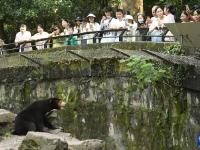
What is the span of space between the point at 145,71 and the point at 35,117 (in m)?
2.71

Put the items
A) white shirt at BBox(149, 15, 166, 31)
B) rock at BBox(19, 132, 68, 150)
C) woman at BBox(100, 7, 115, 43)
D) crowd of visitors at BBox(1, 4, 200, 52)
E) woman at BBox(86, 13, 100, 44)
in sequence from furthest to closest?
woman at BBox(86, 13, 100, 44), woman at BBox(100, 7, 115, 43), white shirt at BBox(149, 15, 166, 31), crowd of visitors at BBox(1, 4, 200, 52), rock at BBox(19, 132, 68, 150)

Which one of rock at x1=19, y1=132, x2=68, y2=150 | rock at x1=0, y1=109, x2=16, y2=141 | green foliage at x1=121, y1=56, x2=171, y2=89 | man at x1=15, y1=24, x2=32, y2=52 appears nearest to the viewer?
rock at x1=19, y1=132, x2=68, y2=150

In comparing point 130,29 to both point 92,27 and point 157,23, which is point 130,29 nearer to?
point 157,23

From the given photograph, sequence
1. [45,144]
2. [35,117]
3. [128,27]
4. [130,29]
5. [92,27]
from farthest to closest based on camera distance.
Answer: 1. [92,27]
2. [128,27]
3. [130,29]
4. [35,117]
5. [45,144]

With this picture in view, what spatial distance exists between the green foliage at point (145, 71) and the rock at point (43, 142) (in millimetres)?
2412

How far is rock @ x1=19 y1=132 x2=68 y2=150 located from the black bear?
1.94 m

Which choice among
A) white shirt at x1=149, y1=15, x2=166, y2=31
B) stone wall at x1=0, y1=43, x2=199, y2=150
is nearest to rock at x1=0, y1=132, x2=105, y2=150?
stone wall at x1=0, y1=43, x2=199, y2=150

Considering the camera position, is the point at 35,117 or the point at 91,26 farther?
the point at 91,26

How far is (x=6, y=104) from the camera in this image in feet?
53.6

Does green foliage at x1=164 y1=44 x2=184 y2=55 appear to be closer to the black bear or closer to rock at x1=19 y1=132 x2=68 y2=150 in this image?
the black bear

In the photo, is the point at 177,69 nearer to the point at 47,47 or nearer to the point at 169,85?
the point at 169,85

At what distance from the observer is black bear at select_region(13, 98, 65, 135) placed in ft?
43.6

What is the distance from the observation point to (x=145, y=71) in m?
12.5

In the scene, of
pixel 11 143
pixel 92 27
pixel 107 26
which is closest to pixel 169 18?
pixel 107 26
